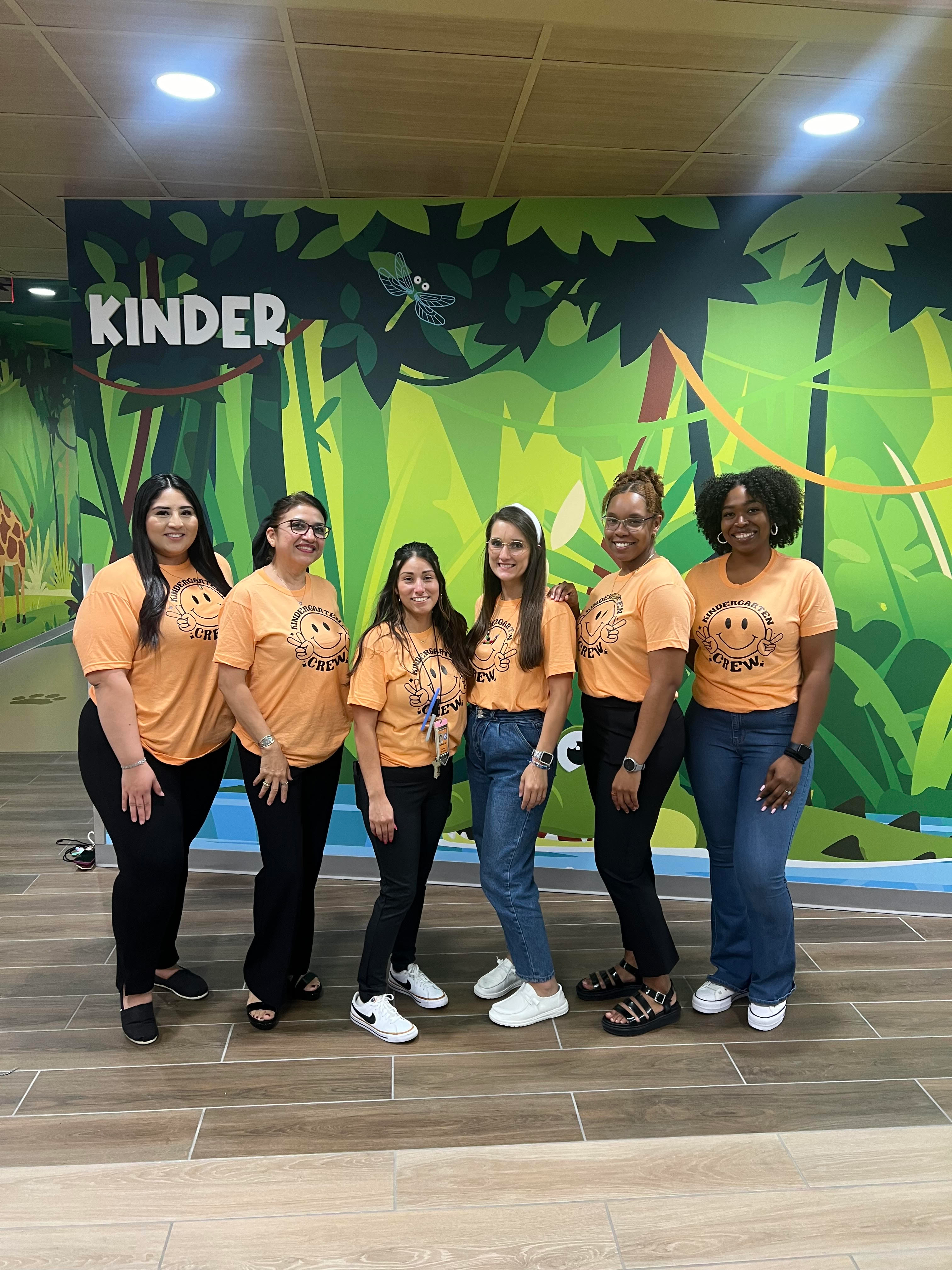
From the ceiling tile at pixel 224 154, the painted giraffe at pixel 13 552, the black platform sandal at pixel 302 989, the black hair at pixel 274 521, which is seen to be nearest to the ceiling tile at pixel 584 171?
the ceiling tile at pixel 224 154

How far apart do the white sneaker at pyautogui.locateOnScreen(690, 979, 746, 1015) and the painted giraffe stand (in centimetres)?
833

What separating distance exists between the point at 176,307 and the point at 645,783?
2.73 meters

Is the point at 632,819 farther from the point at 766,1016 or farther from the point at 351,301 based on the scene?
the point at 351,301

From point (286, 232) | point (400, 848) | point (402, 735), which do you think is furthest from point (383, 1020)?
point (286, 232)

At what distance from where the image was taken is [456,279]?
375cm

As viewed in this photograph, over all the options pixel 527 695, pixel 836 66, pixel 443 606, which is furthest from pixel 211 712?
pixel 836 66

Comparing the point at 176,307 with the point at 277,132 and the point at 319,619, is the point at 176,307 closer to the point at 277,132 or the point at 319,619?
the point at 277,132

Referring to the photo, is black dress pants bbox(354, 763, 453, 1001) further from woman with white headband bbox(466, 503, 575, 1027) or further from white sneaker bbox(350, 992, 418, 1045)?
woman with white headband bbox(466, 503, 575, 1027)

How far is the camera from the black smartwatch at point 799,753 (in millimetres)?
2746

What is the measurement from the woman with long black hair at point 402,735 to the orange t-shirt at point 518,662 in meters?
0.08

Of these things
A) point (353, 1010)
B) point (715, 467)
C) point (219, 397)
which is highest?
point (219, 397)

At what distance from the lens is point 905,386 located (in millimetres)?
3609

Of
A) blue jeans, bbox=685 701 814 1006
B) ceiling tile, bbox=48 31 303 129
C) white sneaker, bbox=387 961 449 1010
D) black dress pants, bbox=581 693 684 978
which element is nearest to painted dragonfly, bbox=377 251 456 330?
ceiling tile, bbox=48 31 303 129

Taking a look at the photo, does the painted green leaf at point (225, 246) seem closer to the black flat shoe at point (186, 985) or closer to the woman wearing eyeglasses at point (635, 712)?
the woman wearing eyeglasses at point (635, 712)
